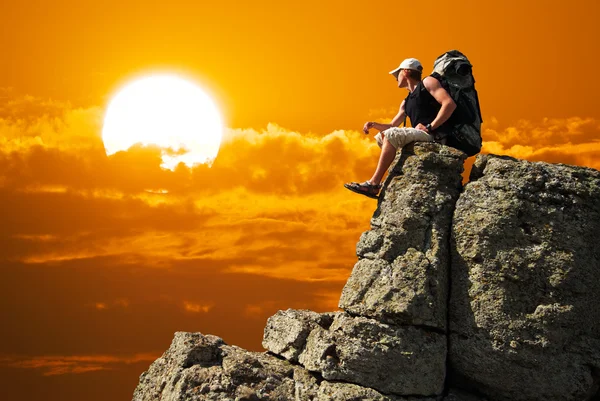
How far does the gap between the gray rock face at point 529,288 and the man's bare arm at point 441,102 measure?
6.35ft

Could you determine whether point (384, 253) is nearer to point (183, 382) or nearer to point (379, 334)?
point (379, 334)

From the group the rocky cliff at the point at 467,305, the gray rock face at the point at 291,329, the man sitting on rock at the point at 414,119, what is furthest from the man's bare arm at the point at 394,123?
the gray rock face at the point at 291,329

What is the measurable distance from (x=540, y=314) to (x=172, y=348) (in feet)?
25.8

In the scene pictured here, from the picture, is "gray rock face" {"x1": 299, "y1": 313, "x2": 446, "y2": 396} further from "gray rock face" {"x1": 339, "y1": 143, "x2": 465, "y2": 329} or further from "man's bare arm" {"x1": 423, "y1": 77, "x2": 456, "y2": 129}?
"man's bare arm" {"x1": 423, "y1": 77, "x2": 456, "y2": 129}

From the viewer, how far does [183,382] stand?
13.2m

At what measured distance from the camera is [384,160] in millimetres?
14453

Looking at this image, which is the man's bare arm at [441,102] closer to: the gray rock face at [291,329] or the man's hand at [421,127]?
the man's hand at [421,127]

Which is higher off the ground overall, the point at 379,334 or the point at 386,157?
the point at 386,157

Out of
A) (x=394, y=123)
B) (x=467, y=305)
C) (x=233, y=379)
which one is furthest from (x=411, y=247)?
(x=233, y=379)

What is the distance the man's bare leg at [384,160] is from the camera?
47.2ft

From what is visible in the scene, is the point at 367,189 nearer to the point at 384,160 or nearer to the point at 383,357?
the point at 384,160

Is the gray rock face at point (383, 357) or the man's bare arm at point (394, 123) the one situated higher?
the man's bare arm at point (394, 123)

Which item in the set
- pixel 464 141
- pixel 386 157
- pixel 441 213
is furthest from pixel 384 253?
pixel 464 141

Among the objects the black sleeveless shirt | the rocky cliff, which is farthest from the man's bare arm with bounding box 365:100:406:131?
the rocky cliff
